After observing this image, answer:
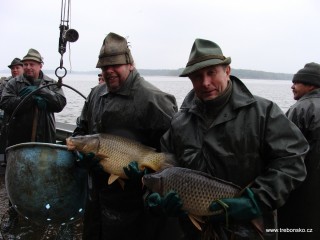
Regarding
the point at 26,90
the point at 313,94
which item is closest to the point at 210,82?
the point at 313,94

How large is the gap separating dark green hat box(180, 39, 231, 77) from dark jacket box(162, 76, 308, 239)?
0.82 ft

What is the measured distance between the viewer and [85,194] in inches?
175

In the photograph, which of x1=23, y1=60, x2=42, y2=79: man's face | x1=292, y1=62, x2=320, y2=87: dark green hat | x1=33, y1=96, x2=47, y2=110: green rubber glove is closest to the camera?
x1=292, y1=62, x2=320, y2=87: dark green hat

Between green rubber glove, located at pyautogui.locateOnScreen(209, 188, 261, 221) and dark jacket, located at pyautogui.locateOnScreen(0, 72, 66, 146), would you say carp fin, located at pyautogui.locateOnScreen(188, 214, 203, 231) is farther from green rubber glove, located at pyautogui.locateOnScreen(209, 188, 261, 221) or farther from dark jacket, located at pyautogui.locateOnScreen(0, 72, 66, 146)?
dark jacket, located at pyautogui.locateOnScreen(0, 72, 66, 146)

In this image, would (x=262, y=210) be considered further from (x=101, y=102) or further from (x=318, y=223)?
(x=101, y=102)

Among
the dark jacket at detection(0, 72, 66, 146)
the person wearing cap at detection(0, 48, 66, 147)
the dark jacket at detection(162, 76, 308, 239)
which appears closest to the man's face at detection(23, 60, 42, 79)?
the person wearing cap at detection(0, 48, 66, 147)

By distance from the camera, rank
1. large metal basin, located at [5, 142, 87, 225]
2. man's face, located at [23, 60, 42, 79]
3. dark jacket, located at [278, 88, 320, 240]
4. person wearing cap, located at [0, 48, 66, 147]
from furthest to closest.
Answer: man's face, located at [23, 60, 42, 79] < person wearing cap, located at [0, 48, 66, 147] < large metal basin, located at [5, 142, 87, 225] < dark jacket, located at [278, 88, 320, 240]

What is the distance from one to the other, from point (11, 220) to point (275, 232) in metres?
4.31

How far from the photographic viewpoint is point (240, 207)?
2551mm

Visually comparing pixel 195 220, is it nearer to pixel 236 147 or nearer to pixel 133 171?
pixel 236 147

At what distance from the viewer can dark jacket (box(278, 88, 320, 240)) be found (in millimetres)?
3703

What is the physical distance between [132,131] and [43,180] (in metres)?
1.13

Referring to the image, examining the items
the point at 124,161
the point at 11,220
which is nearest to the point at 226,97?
the point at 124,161

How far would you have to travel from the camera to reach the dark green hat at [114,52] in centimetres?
385
